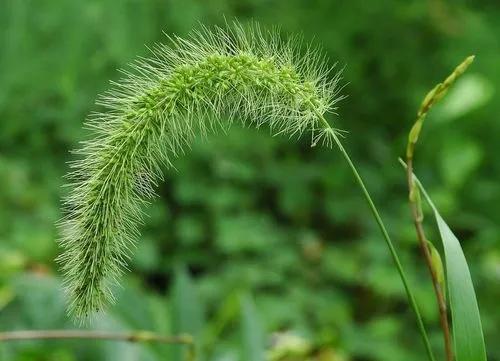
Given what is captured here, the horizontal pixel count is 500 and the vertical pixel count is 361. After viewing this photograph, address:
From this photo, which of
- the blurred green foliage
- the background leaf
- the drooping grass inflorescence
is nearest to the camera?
the drooping grass inflorescence

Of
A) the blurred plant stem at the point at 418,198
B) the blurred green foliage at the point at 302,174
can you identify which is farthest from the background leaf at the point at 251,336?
the blurred green foliage at the point at 302,174

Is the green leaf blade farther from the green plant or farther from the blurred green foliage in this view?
the blurred green foliage

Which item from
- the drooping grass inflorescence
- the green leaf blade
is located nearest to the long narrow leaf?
the green leaf blade

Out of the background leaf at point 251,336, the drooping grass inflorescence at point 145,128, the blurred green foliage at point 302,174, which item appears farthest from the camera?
the blurred green foliage at point 302,174

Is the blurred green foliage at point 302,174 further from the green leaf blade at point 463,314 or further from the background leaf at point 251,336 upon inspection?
the green leaf blade at point 463,314

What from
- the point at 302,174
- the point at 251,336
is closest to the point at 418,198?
the point at 251,336

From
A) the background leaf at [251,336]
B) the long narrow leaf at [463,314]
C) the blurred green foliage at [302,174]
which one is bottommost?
the long narrow leaf at [463,314]

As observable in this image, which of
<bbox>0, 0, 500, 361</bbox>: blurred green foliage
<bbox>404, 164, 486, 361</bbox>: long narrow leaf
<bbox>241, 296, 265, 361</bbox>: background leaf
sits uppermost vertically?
<bbox>0, 0, 500, 361</bbox>: blurred green foliage

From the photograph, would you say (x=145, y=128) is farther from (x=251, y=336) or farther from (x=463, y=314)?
(x=251, y=336)
